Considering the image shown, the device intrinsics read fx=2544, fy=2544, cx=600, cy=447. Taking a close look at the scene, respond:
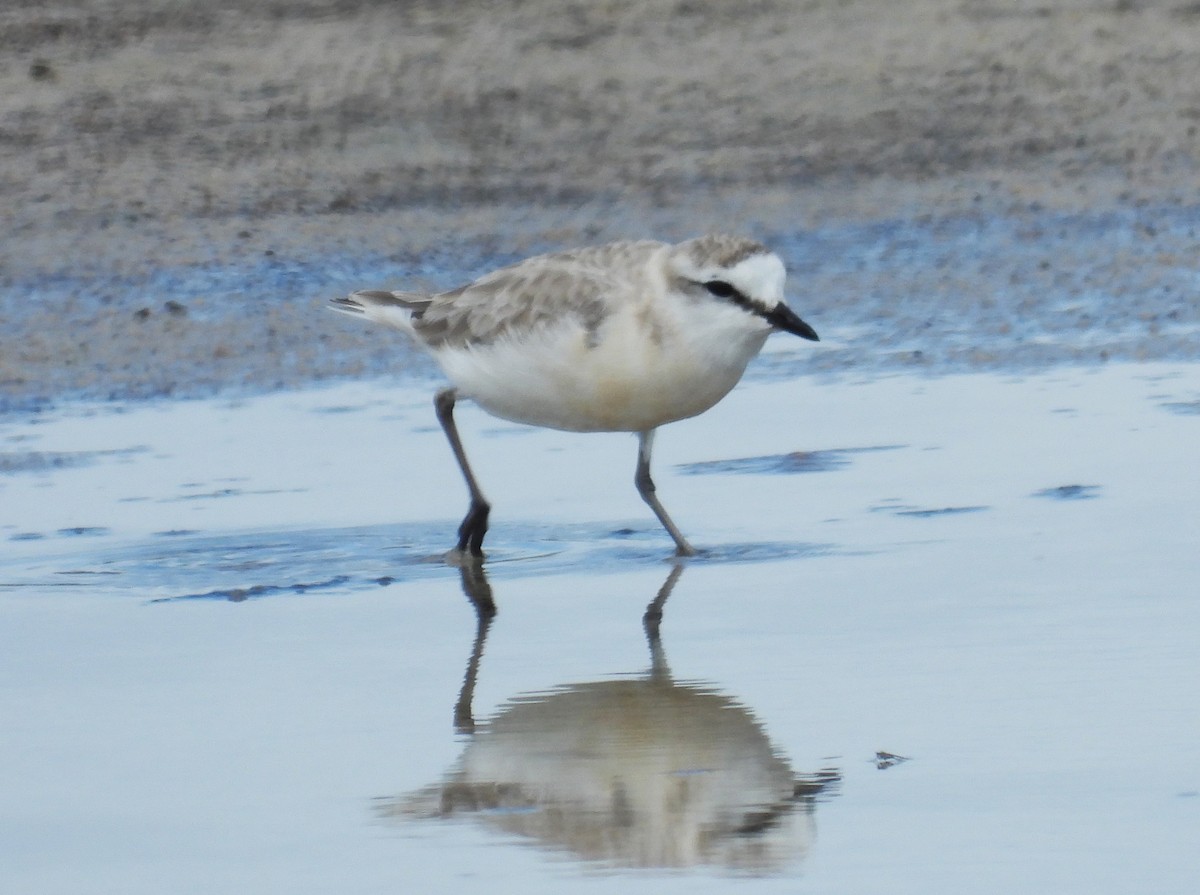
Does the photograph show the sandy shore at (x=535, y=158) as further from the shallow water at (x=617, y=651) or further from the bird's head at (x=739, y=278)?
the bird's head at (x=739, y=278)

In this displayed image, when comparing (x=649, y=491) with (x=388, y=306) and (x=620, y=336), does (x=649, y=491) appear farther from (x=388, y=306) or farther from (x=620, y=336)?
(x=388, y=306)

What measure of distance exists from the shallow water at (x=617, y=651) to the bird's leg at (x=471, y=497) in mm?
79

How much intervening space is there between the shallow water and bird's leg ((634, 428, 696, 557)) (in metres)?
0.07

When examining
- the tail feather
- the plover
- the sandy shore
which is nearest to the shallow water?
the plover

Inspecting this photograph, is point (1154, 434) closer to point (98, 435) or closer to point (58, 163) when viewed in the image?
point (98, 435)

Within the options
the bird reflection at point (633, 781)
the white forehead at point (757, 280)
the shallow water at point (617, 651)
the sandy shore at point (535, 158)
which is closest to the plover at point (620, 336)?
the white forehead at point (757, 280)

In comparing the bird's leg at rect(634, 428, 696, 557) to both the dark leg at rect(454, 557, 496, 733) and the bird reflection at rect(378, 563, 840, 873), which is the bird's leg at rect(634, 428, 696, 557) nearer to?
the dark leg at rect(454, 557, 496, 733)

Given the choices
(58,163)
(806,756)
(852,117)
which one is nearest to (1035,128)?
(852,117)

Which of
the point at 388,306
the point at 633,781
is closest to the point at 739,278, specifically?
the point at 388,306

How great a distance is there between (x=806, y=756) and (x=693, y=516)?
2192mm

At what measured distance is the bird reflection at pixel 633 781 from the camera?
3.78 m

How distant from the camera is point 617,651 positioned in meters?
4.94

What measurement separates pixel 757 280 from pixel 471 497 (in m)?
0.97

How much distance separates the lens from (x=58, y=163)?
10.8 metres
